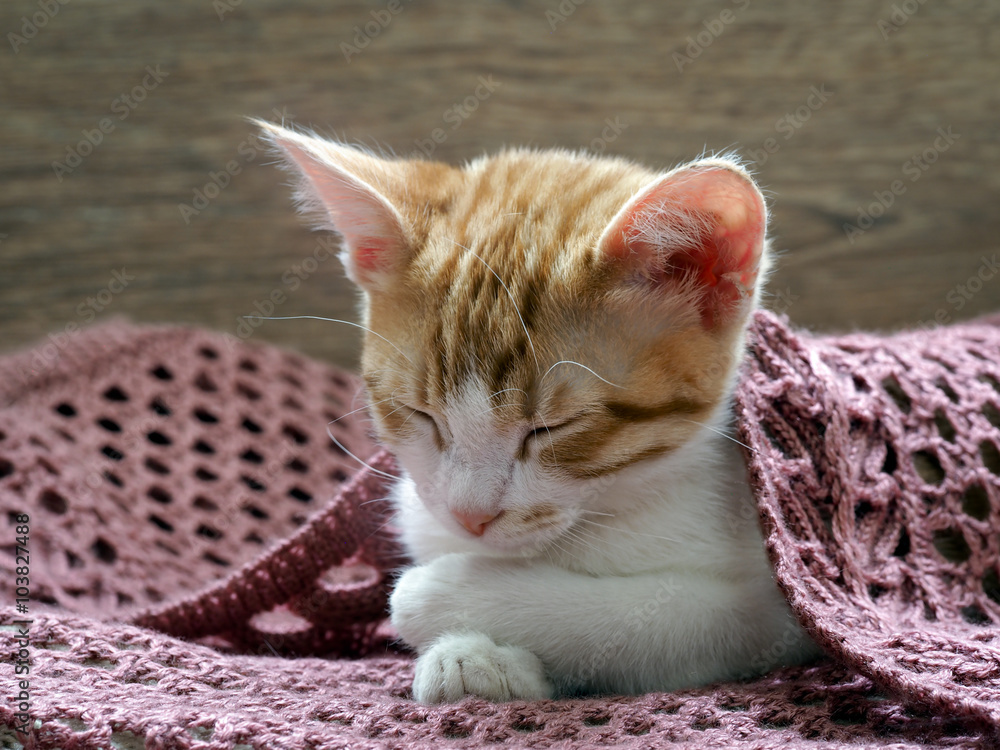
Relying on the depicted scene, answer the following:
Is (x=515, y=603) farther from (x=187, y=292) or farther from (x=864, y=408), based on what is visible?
(x=187, y=292)

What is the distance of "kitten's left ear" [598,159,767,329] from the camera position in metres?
0.77

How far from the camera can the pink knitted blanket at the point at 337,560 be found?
2.51ft

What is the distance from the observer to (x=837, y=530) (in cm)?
93

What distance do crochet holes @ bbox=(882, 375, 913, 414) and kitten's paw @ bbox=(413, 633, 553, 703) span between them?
23.6 inches

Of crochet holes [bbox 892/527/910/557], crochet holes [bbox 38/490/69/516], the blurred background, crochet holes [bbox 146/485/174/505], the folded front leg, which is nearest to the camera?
the folded front leg

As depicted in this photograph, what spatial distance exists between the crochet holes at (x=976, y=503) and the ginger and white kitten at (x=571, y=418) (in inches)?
12.6

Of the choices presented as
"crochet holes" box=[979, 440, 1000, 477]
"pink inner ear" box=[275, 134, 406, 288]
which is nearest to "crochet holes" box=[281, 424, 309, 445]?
"pink inner ear" box=[275, 134, 406, 288]

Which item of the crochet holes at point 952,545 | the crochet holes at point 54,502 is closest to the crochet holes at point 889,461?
the crochet holes at point 952,545

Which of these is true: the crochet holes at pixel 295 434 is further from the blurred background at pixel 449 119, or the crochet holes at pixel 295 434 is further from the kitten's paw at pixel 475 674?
the kitten's paw at pixel 475 674

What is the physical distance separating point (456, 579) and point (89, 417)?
87cm

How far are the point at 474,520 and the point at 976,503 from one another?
686 mm

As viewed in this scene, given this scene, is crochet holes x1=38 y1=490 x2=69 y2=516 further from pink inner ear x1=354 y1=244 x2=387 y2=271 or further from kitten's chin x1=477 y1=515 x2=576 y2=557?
kitten's chin x1=477 y1=515 x2=576 y2=557

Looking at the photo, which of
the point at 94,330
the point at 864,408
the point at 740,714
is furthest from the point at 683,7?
the point at 740,714

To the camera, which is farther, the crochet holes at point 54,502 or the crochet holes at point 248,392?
the crochet holes at point 248,392
